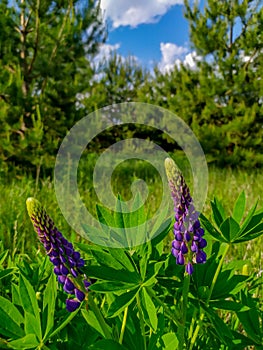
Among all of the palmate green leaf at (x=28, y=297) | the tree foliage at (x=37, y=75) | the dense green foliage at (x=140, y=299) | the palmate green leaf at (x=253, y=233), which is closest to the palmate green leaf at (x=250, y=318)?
the dense green foliage at (x=140, y=299)

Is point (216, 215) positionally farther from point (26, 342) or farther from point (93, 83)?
point (93, 83)

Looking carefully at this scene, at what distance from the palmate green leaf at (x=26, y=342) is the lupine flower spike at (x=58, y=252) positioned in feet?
0.18

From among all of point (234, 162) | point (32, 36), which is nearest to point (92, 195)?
point (32, 36)

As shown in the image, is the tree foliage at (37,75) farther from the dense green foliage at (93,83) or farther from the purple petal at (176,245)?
the purple petal at (176,245)

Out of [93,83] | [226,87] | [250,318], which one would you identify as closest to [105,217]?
[250,318]

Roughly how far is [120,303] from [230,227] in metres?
0.19

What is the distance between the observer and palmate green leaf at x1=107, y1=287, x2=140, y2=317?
0.49 m

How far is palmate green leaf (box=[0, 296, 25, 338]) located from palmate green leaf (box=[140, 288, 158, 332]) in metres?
0.17

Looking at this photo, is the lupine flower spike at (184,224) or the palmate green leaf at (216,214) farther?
the palmate green leaf at (216,214)

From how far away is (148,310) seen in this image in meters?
0.50

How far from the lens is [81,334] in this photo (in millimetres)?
623

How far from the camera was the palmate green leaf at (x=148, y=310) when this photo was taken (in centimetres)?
49

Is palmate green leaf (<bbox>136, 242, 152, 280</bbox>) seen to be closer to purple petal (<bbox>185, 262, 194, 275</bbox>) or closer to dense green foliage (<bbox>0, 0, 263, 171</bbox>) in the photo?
purple petal (<bbox>185, 262, 194, 275</bbox>)

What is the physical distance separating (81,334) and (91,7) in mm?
5637
